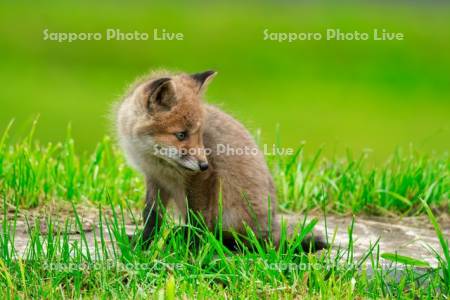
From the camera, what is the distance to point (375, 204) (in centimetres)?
814

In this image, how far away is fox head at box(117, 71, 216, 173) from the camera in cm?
660

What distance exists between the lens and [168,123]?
6.75m

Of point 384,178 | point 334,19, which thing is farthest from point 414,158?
point 334,19

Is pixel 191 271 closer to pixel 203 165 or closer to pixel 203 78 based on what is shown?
pixel 203 165

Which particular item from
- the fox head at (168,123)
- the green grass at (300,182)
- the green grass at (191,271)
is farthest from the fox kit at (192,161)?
the green grass at (300,182)

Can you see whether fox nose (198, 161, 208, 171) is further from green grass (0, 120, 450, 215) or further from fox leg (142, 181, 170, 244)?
green grass (0, 120, 450, 215)

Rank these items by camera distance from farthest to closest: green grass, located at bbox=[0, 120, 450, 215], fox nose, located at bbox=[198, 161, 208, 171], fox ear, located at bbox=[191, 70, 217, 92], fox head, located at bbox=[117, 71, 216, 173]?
1. green grass, located at bbox=[0, 120, 450, 215]
2. fox ear, located at bbox=[191, 70, 217, 92]
3. fox head, located at bbox=[117, 71, 216, 173]
4. fox nose, located at bbox=[198, 161, 208, 171]

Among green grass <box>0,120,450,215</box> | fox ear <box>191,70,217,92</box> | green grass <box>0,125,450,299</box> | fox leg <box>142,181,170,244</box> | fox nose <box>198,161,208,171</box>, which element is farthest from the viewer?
green grass <box>0,120,450,215</box>

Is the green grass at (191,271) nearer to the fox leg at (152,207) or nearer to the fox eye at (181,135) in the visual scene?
the fox leg at (152,207)

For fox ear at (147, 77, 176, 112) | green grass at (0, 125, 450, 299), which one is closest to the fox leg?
green grass at (0, 125, 450, 299)

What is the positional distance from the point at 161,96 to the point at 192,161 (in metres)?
0.57

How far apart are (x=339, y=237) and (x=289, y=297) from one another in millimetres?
1627

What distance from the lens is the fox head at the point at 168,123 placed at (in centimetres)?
660

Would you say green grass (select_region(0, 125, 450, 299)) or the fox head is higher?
the fox head
